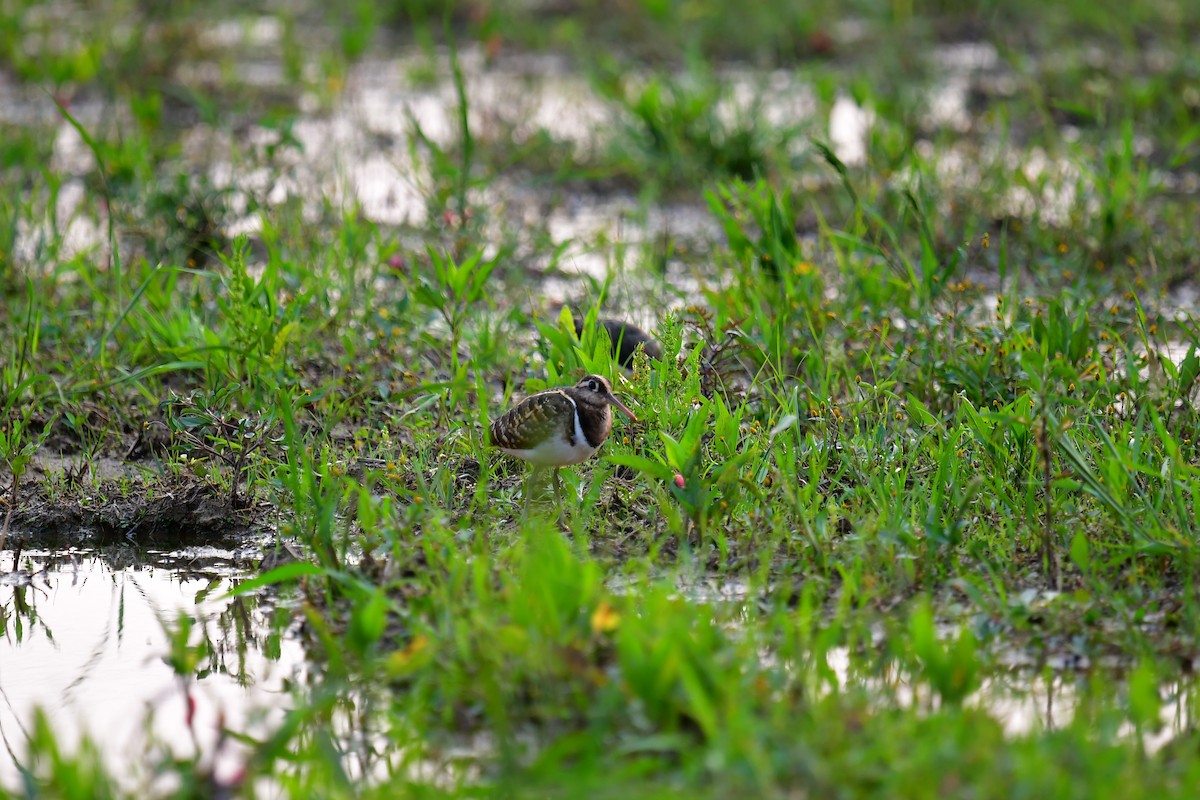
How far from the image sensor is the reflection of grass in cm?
350

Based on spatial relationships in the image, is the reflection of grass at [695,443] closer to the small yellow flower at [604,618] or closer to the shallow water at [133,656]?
the small yellow flower at [604,618]

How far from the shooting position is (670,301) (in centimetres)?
707

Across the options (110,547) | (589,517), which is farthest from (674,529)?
(110,547)

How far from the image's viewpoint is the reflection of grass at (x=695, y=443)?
11.5ft

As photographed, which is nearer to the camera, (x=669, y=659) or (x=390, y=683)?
(x=669, y=659)

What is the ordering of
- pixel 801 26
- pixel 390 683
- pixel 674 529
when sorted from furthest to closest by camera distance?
1. pixel 801 26
2. pixel 674 529
3. pixel 390 683

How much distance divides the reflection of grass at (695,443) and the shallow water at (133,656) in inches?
4.7

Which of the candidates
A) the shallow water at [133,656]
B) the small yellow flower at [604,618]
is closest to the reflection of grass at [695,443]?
the small yellow flower at [604,618]

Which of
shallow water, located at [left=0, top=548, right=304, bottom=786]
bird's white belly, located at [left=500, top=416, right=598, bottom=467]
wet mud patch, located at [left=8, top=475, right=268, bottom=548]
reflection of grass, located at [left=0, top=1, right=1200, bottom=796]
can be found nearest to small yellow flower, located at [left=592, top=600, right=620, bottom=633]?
reflection of grass, located at [left=0, top=1, right=1200, bottom=796]

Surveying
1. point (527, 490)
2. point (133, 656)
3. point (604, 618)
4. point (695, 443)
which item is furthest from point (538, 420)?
point (133, 656)

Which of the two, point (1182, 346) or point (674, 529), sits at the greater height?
point (1182, 346)

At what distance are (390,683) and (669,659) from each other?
0.83 meters

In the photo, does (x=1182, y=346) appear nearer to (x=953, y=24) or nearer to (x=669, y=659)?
(x=669, y=659)

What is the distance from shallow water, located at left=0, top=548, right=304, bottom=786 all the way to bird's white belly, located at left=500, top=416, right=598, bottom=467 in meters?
0.91
